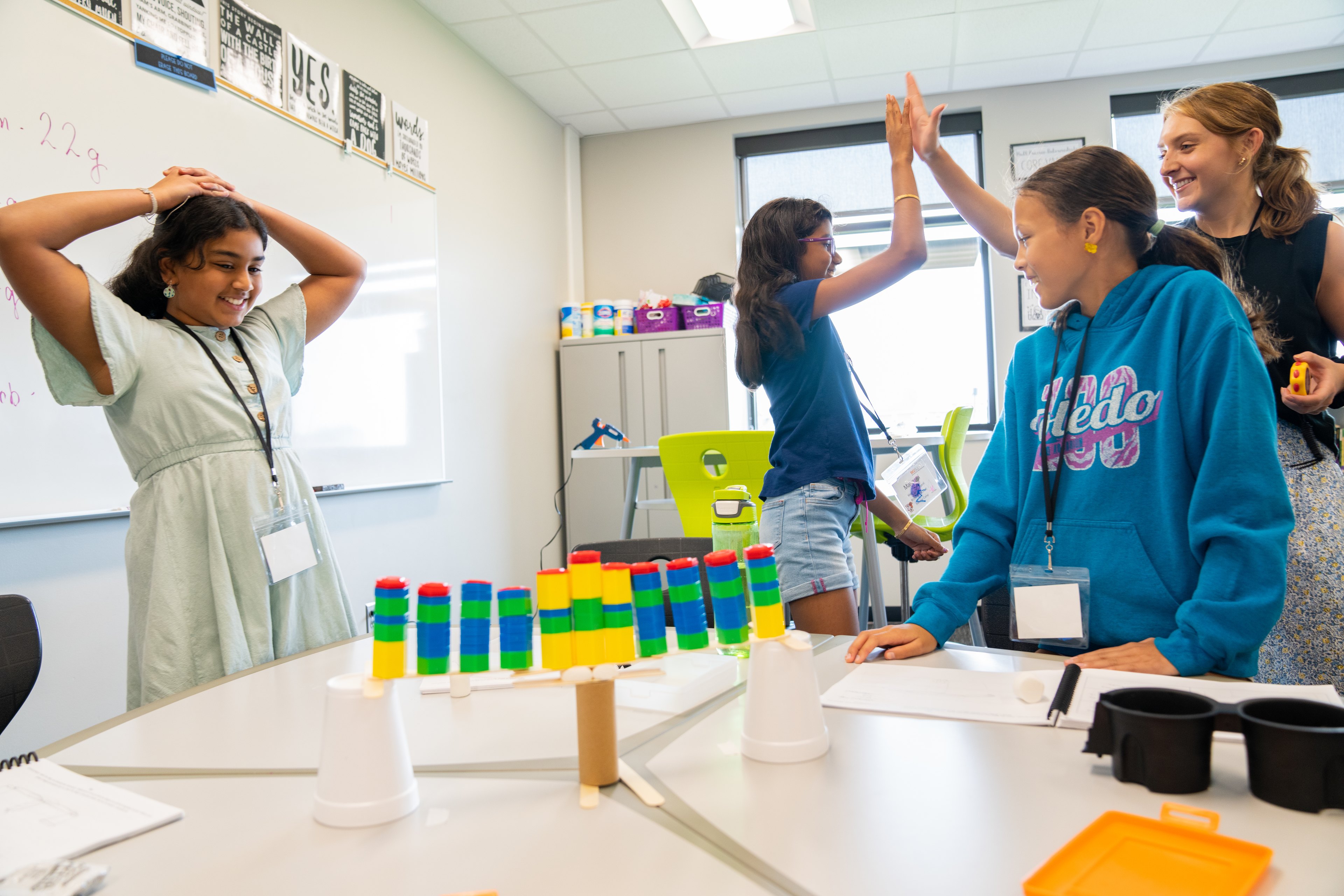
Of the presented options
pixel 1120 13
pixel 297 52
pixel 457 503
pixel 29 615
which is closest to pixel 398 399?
pixel 457 503

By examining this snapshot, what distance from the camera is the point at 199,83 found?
2381mm

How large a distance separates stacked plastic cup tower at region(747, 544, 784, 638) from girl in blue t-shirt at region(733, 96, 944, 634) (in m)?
0.91

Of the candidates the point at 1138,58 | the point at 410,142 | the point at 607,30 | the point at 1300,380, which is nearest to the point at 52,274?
Result: the point at 1300,380

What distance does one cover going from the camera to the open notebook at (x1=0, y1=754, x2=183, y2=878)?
24.6 inches

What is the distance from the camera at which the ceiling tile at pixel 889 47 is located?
385 cm

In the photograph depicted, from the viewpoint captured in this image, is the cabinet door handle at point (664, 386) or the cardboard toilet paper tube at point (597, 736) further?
the cabinet door handle at point (664, 386)

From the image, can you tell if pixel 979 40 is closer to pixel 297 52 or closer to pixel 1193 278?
pixel 297 52

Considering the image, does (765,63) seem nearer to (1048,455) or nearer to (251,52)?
(251,52)

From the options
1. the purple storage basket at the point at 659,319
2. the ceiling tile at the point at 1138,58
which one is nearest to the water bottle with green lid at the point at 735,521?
the purple storage basket at the point at 659,319

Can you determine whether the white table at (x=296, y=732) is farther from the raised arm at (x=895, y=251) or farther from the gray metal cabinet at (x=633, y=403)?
the gray metal cabinet at (x=633, y=403)

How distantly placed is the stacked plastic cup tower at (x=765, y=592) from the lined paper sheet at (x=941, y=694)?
20cm

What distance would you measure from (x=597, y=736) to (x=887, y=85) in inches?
179

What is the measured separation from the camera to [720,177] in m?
4.95

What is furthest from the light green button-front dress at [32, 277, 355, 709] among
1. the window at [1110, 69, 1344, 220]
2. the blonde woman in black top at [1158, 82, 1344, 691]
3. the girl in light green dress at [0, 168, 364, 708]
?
the window at [1110, 69, 1344, 220]
